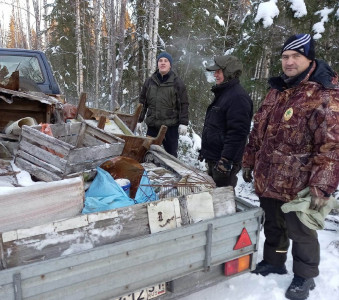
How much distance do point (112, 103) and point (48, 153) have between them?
8.54 metres

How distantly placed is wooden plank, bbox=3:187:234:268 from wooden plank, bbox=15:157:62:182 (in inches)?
30.8

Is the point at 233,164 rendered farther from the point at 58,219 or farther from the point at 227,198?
the point at 58,219

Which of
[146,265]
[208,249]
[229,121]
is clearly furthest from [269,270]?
[146,265]

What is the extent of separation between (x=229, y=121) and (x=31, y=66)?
139 inches

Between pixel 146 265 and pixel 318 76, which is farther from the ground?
pixel 318 76

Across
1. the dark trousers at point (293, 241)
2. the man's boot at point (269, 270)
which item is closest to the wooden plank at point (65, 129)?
the dark trousers at point (293, 241)

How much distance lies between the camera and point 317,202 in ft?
7.89

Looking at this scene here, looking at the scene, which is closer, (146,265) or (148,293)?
(146,265)

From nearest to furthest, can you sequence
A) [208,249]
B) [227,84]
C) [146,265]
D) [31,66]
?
[146,265]
[208,249]
[227,84]
[31,66]

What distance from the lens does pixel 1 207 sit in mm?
1756

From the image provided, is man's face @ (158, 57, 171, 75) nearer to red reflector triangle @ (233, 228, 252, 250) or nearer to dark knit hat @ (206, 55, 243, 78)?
dark knit hat @ (206, 55, 243, 78)

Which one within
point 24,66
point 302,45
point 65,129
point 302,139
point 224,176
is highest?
point 302,45

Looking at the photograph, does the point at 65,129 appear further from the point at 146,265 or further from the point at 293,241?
the point at 293,241

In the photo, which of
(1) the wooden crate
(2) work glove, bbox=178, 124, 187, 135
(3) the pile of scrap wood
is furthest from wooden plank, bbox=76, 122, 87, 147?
(2) work glove, bbox=178, 124, 187, 135
